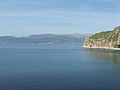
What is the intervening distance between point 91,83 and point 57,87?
12.2m

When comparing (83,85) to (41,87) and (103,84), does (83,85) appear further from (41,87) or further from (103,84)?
(41,87)

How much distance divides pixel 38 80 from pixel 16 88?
12.9 metres

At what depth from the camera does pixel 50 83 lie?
240 feet

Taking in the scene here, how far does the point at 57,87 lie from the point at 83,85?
8542 millimetres

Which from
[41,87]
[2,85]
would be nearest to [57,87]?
[41,87]

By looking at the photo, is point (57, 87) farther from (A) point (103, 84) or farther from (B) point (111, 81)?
(B) point (111, 81)

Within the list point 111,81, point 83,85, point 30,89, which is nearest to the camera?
point 30,89

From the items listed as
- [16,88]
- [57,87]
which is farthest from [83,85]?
[16,88]

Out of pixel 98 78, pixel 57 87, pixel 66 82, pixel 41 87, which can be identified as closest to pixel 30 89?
pixel 41 87

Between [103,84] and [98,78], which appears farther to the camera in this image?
[98,78]

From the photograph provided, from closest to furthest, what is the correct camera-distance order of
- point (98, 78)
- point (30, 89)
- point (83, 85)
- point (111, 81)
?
point (30, 89), point (83, 85), point (111, 81), point (98, 78)

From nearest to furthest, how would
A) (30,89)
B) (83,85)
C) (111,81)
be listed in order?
1. (30,89)
2. (83,85)
3. (111,81)

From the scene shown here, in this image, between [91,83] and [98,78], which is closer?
[91,83]

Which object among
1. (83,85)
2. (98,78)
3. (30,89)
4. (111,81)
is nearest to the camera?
(30,89)
